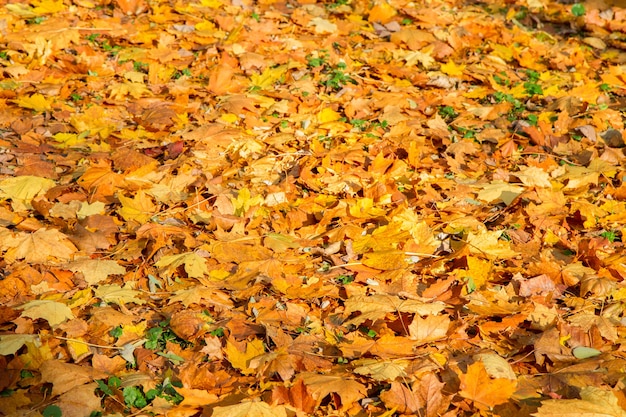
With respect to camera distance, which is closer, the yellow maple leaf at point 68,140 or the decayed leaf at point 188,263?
the decayed leaf at point 188,263

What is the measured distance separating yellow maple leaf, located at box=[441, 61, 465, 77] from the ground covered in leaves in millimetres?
138

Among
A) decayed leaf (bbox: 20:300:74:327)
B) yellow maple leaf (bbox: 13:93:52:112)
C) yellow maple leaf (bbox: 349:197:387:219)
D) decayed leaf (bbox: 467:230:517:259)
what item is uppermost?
decayed leaf (bbox: 467:230:517:259)

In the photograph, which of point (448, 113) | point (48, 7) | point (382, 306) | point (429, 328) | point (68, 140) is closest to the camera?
point (429, 328)

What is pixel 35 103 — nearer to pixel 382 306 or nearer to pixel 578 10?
pixel 382 306

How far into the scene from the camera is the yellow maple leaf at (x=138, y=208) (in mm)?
3451

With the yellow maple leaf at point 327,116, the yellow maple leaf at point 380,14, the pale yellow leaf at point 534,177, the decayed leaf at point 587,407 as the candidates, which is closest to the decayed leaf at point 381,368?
the decayed leaf at point 587,407

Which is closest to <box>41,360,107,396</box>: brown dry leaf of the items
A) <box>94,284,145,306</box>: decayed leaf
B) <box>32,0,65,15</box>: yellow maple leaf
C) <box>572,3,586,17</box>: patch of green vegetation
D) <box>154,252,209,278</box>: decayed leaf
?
<box>94,284,145,306</box>: decayed leaf

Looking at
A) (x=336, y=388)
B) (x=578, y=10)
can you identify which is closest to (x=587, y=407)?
(x=336, y=388)

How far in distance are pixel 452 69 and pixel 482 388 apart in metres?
3.14

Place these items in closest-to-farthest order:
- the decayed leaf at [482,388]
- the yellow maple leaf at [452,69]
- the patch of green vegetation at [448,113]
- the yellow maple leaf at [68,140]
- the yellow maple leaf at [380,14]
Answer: the decayed leaf at [482,388]
the yellow maple leaf at [68,140]
the patch of green vegetation at [448,113]
the yellow maple leaf at [452,69]
the yellow maple leaf at [380,14]

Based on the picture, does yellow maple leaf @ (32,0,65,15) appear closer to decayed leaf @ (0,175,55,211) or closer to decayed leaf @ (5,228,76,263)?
decayed leaf @ (0,175,55,211)

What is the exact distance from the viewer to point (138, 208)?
11.5 ft

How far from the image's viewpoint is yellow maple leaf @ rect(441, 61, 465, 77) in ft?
16.5

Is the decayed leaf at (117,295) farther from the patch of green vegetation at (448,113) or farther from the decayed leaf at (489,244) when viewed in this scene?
the patch of green vegetation at (448,113)
